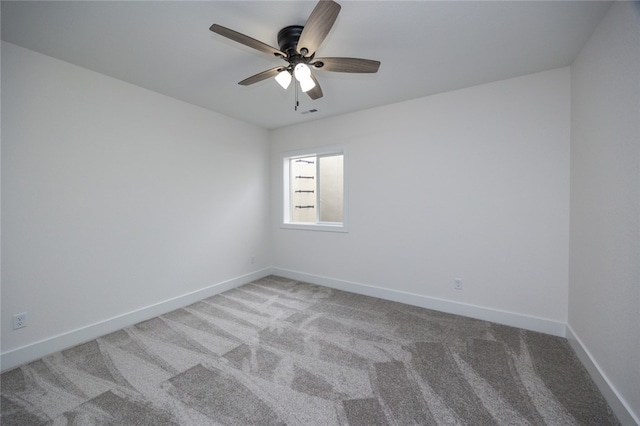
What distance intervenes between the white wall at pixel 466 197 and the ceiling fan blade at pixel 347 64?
5.02 feet

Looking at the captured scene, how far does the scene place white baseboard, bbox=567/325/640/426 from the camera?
142cm

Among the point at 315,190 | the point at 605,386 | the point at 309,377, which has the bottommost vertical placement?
the point at 309,377

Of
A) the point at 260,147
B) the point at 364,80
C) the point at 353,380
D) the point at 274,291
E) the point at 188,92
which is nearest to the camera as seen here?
the point at 353,380

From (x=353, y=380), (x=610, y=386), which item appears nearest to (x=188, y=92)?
(x=353, y=380)

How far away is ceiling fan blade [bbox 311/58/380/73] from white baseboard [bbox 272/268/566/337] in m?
2.63

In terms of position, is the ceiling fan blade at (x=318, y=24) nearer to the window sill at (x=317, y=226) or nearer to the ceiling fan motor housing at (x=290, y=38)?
the ceiling fan motor housing at (x=290, y=38)

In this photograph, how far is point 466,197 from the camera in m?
2.85

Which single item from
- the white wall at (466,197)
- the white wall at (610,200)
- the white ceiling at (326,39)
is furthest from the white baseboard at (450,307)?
the white ceiling at (326,39)

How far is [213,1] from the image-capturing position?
1.59 metres

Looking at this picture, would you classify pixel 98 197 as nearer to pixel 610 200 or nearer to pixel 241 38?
pixel 241 38

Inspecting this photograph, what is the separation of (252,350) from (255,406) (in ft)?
2.10

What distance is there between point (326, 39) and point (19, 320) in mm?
3337

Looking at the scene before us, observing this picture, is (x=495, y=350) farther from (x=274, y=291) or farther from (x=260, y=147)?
(x=260, y=147)

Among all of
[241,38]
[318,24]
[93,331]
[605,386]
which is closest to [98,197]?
[93,331]
